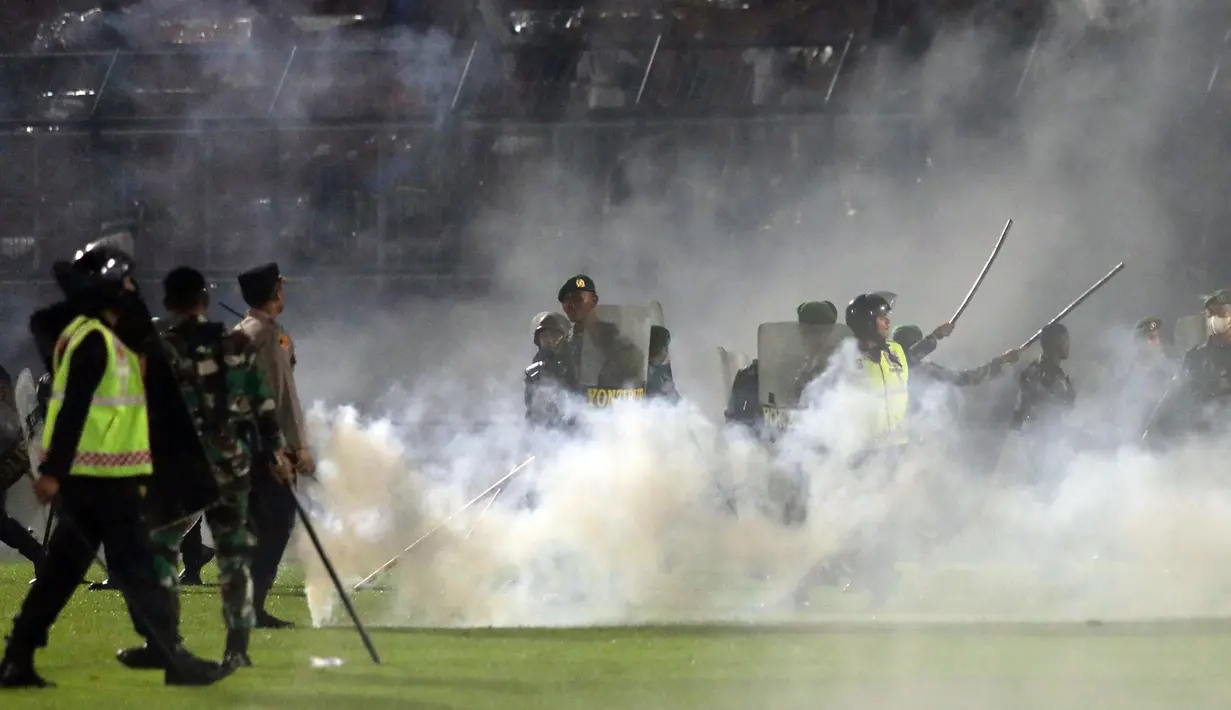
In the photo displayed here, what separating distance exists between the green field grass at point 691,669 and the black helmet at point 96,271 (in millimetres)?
1414

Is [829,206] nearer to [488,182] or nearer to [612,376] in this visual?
[488,182]

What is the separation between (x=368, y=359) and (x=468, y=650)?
46.5 feet

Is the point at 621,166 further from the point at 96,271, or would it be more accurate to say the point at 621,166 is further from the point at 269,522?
the point at 96,271

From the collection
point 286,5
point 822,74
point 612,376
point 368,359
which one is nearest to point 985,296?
point 822,74

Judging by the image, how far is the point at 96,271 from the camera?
7207mm

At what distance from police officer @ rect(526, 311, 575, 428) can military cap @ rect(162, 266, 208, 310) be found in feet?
11.5

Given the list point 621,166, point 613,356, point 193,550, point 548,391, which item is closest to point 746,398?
point 613,356

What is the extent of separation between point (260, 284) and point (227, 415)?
3.12ft

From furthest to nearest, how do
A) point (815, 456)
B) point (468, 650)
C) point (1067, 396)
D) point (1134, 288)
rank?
point (1134, 288) < point (1067, 396) < point (815, 456) < point (468, 650)

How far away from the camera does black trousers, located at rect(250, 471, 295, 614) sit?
9133 mm

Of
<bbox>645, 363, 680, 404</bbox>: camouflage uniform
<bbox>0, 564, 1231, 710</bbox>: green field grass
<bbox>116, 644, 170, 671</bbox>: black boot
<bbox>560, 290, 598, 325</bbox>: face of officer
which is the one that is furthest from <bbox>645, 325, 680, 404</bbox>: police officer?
<bbox>116, 644, 170, 671</bbox>: black boot

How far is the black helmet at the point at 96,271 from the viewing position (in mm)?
7172

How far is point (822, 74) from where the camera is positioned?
2275cm

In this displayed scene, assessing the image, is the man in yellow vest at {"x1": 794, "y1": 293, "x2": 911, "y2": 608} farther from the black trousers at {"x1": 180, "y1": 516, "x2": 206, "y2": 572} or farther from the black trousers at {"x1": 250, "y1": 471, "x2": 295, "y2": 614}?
the black trousers at {"x1": 180, "y1": 516, "x2": 206, "y2": 572}
